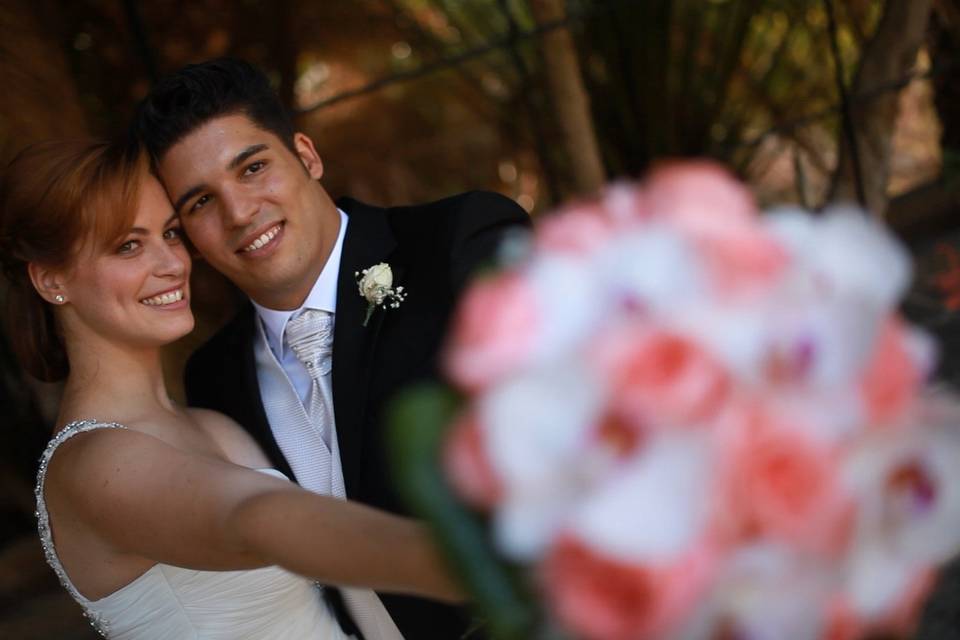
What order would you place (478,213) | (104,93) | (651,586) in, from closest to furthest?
(651,586), (478,213), (104,93)

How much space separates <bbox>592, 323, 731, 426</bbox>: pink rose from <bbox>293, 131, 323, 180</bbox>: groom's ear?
201 centimetres

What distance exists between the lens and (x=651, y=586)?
1.96ft

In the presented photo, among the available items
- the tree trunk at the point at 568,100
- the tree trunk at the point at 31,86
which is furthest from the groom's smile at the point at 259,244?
the tree trunk at the point at 568,100

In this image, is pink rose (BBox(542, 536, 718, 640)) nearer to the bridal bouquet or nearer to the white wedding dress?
the bridal bouquet

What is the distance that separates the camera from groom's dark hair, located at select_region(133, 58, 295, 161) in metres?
2.25

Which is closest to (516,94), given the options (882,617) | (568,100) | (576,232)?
(568,100)

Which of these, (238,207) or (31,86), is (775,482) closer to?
(238,207)

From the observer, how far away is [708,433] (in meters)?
0.62

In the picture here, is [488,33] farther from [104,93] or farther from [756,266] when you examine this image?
[756,266]

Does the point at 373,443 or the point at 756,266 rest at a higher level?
the point at 756,266

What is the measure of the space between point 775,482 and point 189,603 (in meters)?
1.75

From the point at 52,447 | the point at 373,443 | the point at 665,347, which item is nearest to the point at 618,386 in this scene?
the point at 665,347

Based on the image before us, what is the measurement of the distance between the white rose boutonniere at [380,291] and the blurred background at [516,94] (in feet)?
4.01

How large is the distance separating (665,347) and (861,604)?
8.8 inches
